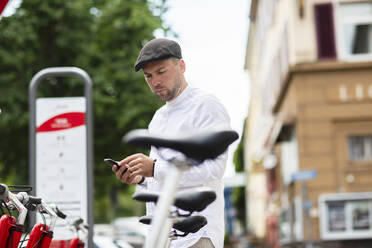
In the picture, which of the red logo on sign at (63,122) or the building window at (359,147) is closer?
the red logo on sign at (63,122)

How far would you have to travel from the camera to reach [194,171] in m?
3.11

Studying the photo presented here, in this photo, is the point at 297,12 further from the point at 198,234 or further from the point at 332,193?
the point at 198,234

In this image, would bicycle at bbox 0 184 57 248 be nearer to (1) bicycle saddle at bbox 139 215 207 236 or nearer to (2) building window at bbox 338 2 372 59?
(1) bicycle saddle at bbox 139 215 207 236

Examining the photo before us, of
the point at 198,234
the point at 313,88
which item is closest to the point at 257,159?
the point at 313,88

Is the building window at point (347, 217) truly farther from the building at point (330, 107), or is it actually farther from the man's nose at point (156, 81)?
the man's nose at point (156, 81)

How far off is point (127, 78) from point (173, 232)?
58.7 ft

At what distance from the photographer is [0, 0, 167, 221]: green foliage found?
19672 mm

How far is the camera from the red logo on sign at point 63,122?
8.01 metres

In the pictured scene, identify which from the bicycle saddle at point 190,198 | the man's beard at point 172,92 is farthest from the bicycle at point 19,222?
the man's beard at point 172,92

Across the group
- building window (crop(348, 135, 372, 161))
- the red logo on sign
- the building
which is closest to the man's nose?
the red logo on sign

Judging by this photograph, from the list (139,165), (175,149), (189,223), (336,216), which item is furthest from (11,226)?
(336,216)

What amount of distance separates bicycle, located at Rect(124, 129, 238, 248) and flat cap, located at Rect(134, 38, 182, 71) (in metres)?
0.78

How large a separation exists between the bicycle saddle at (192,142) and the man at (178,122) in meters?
0.72

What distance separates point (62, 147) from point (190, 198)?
18.0 feet
